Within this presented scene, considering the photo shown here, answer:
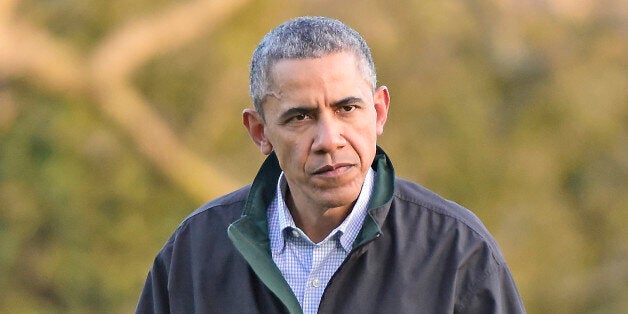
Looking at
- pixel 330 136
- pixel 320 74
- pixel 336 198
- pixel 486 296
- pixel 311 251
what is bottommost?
pixel 486 296

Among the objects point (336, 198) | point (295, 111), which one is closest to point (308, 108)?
point (295, 111)

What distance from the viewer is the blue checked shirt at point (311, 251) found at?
90.2 inches

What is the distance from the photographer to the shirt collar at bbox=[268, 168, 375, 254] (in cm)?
232

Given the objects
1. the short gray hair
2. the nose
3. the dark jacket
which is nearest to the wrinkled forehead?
the short gray hair

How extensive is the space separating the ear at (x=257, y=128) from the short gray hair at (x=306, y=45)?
0.07m

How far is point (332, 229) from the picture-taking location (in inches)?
93.0

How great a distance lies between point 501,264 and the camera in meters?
2.29

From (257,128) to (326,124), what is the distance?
278mm

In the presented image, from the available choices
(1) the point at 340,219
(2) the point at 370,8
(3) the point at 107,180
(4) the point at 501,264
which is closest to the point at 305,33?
(1) the point at 340,219

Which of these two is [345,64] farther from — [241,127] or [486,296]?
[241,127]

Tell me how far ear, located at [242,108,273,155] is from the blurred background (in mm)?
3489

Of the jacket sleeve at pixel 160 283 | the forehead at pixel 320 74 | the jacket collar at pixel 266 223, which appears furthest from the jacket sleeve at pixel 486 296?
the jacket sleeve at pixel 160 283

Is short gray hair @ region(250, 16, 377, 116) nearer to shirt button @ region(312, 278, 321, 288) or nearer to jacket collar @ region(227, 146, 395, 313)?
jacket collar @ region(227, 146, 395, 313)

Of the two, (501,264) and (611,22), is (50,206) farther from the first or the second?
(501,264)
